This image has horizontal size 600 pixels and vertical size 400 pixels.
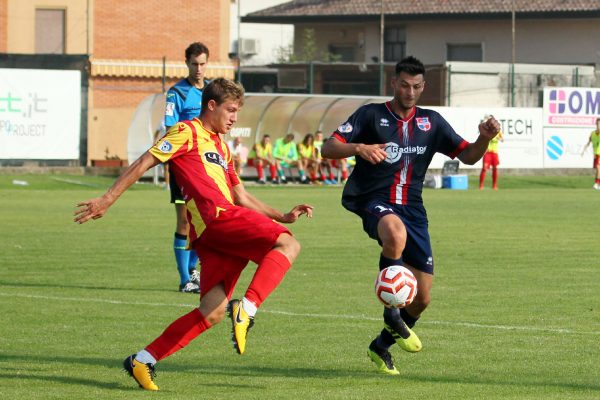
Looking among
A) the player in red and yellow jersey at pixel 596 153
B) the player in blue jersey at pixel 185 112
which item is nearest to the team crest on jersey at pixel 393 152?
the player in blue jersey at pixel 185 112

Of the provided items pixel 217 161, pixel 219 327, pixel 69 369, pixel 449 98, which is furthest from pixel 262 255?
pixel 449 98

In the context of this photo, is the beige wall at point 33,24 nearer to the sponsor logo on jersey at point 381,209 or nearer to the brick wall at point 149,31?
the brick wall at point 149,31

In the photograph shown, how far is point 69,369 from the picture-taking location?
8.30 metres

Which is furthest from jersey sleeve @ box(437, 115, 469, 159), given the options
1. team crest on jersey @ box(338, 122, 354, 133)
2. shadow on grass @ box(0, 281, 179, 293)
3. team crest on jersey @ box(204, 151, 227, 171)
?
shadow on grass @ box(0, 281, 179, 293)

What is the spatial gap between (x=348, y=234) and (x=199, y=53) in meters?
8.39

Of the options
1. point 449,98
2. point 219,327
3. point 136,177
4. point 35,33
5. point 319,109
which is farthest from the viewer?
point 35,33

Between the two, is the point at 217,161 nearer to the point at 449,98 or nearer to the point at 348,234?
the point at 348,234

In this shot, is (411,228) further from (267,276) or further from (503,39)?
(503,39)

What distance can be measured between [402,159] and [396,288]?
1008 mm

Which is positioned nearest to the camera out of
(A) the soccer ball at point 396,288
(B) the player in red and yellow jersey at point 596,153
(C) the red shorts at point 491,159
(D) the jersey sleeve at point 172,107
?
(A) the soccer ball at point 396,288

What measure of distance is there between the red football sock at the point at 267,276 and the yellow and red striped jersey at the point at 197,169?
0.42 metres

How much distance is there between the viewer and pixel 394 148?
870 centimetres

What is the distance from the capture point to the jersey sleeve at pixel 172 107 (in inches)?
503

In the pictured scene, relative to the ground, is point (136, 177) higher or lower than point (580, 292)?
higher
